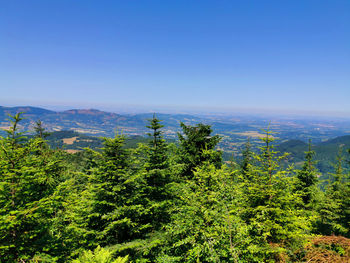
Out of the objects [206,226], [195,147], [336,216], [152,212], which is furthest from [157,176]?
[336,216]

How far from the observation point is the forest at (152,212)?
22.9 feet

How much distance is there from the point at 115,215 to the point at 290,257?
834 cm

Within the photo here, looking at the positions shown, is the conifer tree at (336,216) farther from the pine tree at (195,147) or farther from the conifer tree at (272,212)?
the pine tree at (195,147)

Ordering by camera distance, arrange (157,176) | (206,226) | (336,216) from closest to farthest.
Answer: (206,226) → (157,176) → (336,216)

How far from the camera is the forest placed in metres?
6.99

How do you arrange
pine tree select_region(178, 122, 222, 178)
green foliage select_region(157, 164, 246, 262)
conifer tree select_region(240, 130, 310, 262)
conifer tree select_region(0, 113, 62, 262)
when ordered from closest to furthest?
1. green foliage select_region(157, 164, 246, 262)
2. conifer tree select_region(0, 113, 62, 262)
3. conifer tree select_region(240, 130, 310, 262)
4. pine tree select_region(178, 122, 222, 178)

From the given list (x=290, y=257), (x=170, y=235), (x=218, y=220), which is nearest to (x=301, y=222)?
(x=290, y=257)

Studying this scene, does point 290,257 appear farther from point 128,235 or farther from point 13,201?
point 13,201

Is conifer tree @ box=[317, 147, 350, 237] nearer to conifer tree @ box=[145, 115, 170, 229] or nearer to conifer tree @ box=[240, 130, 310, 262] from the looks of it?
conifer tree @ box=[240, 130, 310, 262]

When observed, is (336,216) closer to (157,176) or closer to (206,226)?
(206,226)

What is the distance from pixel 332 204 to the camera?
16984 mm

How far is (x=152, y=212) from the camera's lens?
11953mm

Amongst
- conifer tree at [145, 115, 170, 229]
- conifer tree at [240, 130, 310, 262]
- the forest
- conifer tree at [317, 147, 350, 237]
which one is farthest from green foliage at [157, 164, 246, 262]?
conifer tree at [317, 147, 350, 237]

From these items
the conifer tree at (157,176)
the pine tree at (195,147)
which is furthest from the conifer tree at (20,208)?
the pine tree at (195,147)
